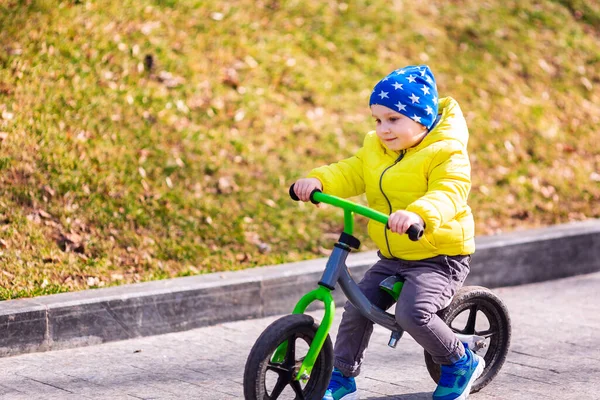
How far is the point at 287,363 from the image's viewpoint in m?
3.83

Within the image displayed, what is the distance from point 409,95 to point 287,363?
122cm

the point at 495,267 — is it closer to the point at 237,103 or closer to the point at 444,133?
the point at 237,103

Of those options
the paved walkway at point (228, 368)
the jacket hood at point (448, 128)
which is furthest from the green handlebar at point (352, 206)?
the paved walkway at point (228, 368)

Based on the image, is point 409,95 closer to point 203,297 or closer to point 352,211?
point 352,211

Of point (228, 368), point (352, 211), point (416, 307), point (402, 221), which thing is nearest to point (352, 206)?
point (352, 211)

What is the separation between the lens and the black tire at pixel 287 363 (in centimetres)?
370

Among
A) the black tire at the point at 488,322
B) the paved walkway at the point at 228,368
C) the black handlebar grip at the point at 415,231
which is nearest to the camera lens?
the black handlebar grip at the point at 415,231

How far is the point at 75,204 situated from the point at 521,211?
146 inches

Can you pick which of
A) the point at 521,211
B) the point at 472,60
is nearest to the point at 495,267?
the point at 521,211

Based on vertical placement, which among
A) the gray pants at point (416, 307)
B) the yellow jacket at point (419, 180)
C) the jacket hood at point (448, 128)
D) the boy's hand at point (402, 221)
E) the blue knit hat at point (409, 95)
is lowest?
the gray pants at point (416, 307)

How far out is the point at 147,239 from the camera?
626 cm

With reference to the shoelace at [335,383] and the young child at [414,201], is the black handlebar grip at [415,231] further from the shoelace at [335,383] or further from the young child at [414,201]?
the shoelace at [335,383]

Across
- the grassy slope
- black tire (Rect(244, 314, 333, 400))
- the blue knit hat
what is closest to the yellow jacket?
the blue knit hat

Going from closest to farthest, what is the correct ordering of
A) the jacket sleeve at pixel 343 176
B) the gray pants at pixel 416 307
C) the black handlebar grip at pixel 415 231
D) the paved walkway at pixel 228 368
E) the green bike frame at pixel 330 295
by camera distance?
the black handlebar grip at pixel 415 231 → the green bike frame at pixel 330 295 → the gray pants at pixel 416 307 → the jacket sleeve at pixel 343 176 → the paved walkway at pixel 228 368
